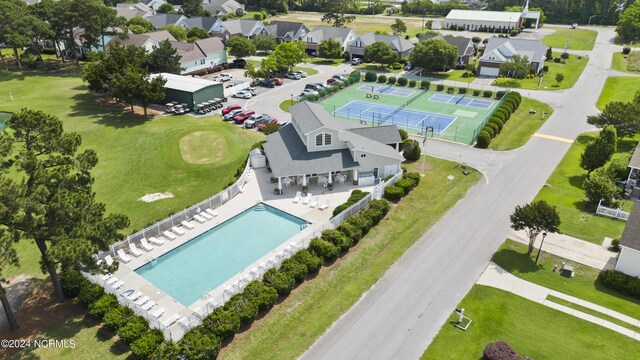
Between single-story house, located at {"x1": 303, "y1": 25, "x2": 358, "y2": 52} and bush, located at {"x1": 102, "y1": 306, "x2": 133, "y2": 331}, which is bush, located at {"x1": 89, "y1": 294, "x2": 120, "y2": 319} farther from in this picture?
single-story house, located at {"x1": 303, "y1": 25, "x2": 358, "y2": 52}

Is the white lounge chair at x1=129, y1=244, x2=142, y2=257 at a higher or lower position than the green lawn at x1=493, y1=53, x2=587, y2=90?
lower

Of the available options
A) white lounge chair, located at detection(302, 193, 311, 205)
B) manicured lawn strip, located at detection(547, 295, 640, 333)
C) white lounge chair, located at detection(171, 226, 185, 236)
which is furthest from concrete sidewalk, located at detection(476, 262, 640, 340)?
white lounge chair, located at detection(171, 226, 185, 236)

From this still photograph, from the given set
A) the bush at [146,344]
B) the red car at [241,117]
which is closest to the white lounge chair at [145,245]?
the bush at [146,344]

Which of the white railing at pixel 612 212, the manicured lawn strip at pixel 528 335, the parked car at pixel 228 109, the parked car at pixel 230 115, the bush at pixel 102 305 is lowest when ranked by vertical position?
the manicured lawn strip at pixel 528 335

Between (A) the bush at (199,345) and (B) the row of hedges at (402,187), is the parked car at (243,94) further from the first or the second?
(A) the bush at (199,345)

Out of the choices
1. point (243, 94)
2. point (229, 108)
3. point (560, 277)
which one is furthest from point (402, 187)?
point (243, 94)

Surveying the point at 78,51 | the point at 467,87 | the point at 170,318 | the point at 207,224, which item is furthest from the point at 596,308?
the point at 78,51

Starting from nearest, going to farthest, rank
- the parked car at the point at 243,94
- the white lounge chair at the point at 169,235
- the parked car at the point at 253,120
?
the white lounge chair at the point at 169,235 → the parked car at the point at 253,120 → the parked car at the point at 243,94
